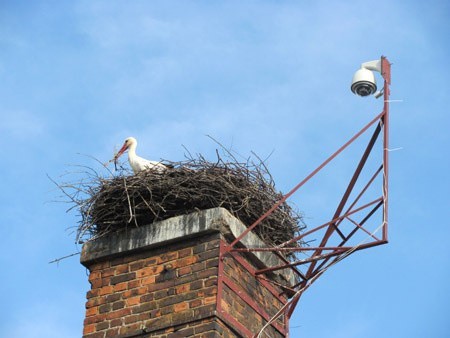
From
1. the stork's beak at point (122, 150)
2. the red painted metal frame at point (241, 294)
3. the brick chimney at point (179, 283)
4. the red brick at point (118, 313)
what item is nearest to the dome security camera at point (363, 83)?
the brick chimney at point (179, 283)

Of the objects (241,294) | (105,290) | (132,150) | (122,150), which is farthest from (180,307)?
(122,150)

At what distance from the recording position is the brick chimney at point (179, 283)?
33.3ft

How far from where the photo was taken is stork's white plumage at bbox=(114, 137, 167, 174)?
12064 millimetres

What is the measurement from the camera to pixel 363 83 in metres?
11.0

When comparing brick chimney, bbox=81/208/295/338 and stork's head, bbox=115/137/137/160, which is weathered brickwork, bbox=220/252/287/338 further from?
stork's head, bbox=115/137/137/160

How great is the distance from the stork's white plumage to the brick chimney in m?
1.16

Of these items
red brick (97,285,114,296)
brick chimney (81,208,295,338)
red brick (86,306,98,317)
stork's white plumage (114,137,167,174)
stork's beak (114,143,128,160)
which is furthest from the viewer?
stork's beak (114,143,128,160)

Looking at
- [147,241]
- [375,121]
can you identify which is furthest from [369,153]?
[147,241]

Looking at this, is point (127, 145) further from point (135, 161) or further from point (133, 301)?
point (133, 301)

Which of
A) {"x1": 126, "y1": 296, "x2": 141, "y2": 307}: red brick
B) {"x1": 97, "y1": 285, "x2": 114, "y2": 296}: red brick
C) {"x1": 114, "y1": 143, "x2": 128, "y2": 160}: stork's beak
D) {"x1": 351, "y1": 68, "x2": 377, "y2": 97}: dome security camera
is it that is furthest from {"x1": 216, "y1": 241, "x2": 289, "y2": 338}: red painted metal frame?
{"x1": 114, "y1": 143, "x2": 128, "y2": 160}: stork's beak

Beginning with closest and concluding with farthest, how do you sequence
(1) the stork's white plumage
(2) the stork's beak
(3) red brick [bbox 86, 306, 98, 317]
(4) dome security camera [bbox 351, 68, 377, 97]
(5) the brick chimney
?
(5) the brick chimney
(3) red brick [bbox 86, 306, 98, 317]
(4) dome security camera [bbox 351, 68, 377, 97]
(1) the stork's white plumage
(2) the stork's beak

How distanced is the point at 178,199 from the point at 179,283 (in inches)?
42.6

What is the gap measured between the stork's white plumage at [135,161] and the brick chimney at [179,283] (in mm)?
1158

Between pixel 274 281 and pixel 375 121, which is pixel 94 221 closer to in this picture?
pixel 274 281
